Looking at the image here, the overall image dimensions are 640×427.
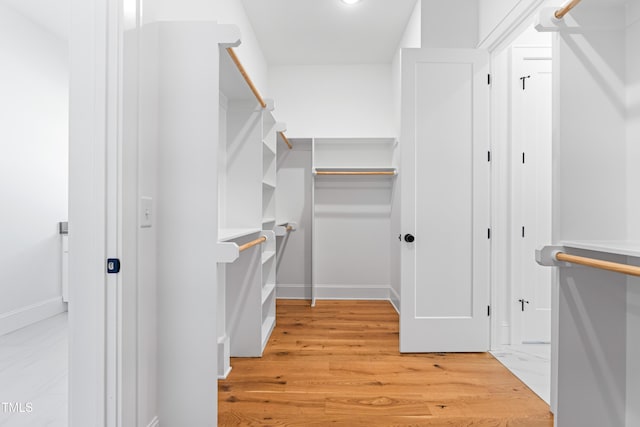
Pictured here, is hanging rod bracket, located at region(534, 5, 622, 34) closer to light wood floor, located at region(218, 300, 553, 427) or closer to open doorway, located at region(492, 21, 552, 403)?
open doorway, located at region(492, 21, 552, 403)

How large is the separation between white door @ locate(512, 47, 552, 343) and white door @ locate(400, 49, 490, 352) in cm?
25

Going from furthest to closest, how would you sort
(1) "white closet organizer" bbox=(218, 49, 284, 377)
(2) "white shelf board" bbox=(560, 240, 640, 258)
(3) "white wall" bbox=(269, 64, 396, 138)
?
(3) "white wall" bbox=(269, 64, 396, 138) < (1) "white closet organizer" bbox=(218, 49, 284, 377) < (2) "white shelf board" bbox=(560, 240, 640, 258)

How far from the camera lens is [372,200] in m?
3.90

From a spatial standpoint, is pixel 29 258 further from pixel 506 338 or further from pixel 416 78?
pixel 506 338

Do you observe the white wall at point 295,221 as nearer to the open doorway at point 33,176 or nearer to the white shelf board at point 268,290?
the white shelf board at point 268,290

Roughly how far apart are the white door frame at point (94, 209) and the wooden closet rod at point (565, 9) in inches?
60.1

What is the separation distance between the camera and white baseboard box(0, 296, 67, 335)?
9.09ft

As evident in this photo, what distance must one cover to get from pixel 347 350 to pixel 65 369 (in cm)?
173

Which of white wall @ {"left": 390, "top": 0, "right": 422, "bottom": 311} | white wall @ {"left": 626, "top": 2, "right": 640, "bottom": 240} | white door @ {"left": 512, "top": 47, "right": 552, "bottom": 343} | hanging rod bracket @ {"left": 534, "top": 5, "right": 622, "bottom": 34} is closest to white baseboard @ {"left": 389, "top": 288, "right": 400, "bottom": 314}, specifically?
white wall @ {"left": 390, "top": 0, "right": 422, "bottom": 311}

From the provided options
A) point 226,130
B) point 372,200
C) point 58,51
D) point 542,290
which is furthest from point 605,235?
point 58,51

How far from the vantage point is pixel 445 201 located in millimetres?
2455

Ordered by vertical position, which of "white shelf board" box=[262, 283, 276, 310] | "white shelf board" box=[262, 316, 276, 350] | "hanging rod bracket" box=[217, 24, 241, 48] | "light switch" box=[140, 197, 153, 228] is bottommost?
"white shelf board" box=[262, 316, 276, 350]

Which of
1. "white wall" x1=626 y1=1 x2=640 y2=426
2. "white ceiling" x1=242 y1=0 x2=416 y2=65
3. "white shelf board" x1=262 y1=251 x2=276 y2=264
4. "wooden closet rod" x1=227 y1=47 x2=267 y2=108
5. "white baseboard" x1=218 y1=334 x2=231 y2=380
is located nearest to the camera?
"white wall" x1=626 y1=1 x2=640 y2=426

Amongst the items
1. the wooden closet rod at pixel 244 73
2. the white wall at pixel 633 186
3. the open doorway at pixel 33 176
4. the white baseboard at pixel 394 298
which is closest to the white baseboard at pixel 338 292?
the white baseboard at pixel 394 298
